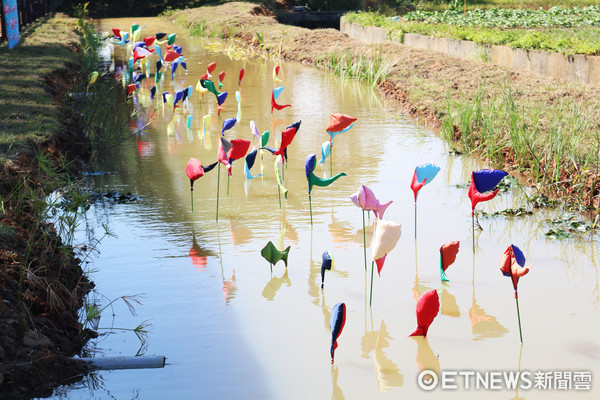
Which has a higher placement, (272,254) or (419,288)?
(272,254)

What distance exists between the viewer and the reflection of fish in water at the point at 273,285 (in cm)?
408

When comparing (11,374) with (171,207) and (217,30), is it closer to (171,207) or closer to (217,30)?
(171,207)

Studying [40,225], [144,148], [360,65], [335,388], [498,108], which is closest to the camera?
[335,388]

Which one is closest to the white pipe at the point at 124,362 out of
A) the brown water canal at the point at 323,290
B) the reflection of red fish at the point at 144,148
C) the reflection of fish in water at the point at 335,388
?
the brown water canal at the point at 323,290

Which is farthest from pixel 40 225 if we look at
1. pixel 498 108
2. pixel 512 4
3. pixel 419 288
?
pixel 512 4

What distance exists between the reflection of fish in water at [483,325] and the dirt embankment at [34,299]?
1.82 metres

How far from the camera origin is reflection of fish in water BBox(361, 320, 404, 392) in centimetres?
319

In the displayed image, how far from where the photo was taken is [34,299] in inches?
138

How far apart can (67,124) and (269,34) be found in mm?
9764

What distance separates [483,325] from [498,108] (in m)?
3.98

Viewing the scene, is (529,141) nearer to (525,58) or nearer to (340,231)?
(340,231)

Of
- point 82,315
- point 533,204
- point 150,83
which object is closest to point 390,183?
point 533,204

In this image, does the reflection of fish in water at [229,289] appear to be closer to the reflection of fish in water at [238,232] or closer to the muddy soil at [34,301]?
the reflection of fish in water at [238,232]

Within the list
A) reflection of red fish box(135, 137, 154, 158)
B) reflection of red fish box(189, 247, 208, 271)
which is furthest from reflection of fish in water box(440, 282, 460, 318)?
reflection of red fish box(135, 137, 154, 158)
